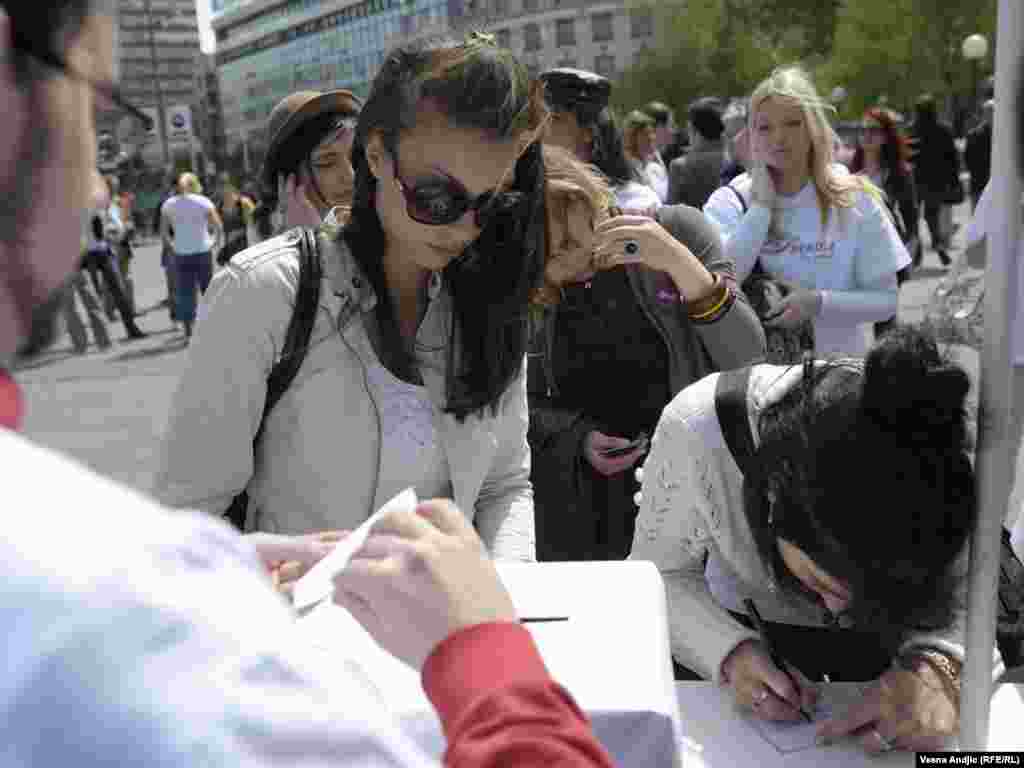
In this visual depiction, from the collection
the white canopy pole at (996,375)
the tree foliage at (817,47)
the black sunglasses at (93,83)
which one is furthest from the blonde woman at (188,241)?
the tree foliage at (817,47)

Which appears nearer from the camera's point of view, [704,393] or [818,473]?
[818,473]

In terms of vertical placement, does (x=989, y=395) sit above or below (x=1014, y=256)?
below

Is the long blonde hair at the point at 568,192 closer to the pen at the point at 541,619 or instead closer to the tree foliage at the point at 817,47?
the pen at the point at 541,619

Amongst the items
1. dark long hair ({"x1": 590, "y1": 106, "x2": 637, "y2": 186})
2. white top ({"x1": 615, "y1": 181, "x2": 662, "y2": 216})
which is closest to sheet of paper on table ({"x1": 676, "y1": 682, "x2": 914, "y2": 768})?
white top ({"x1": 615, "y1": 181, "x2": 662, "y2": 216})

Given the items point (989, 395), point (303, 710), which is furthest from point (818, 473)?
point (303, 710)

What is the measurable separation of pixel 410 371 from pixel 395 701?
764 millimetres

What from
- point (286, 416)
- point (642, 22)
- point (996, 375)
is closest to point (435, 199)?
point (286, 416)

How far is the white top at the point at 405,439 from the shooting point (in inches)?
64.7

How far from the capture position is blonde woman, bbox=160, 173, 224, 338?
9.53m

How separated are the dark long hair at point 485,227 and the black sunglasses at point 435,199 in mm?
76

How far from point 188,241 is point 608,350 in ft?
25.4

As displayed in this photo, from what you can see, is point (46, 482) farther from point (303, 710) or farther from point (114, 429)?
point (114, 429)

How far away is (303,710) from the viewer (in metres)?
0.49

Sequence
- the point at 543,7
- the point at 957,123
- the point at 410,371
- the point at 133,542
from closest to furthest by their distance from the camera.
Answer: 1. the point at 133,542
2. the point at 410,371
3. the point at 543,7
4. the point at 957,123
